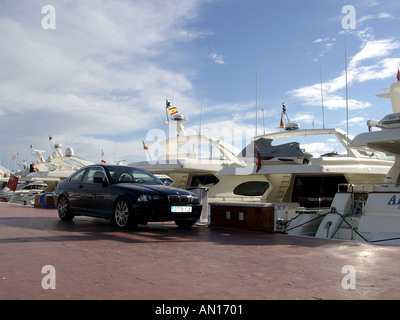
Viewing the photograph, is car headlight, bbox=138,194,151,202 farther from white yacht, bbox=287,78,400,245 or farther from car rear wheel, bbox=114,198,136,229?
white yacht, bbox=287,78,400,245

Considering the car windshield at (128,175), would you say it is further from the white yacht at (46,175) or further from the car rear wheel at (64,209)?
the white yacht at (46,175)

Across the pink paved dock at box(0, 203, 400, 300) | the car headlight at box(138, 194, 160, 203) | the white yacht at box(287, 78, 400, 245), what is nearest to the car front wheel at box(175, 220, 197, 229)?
the car headlight at box(138, 194, 160, 203)

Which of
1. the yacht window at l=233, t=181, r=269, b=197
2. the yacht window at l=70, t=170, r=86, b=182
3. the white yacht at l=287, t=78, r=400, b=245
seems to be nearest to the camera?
the white yacht at l=287, t=78, r=400, b=245

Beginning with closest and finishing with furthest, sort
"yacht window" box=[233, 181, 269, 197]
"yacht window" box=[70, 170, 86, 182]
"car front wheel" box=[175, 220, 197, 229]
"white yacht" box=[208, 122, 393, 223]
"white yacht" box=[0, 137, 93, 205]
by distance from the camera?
"car front wheel" box=[175, 220, 197, 229] < "yacht window" box=[70, 170, 86, 182] < "white yacht" box=[208, 122, 393, 223] < "yacht window" box=[233, 181, 269, 197] < "white yacht" box=[0, 137, 93, 205]

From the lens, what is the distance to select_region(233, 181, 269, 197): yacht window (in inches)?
821

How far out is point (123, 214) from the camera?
7.57 m

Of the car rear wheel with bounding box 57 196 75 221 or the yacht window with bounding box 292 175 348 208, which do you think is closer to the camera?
the car rear wheel with bounding box 57 196 75 221

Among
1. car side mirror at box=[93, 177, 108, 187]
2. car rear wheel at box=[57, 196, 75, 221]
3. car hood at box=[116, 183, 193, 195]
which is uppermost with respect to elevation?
car side mirror at box=[93, 177, 108, 187]

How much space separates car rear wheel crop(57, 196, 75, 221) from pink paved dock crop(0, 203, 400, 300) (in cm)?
249

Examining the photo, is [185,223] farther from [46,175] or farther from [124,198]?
[46,175]

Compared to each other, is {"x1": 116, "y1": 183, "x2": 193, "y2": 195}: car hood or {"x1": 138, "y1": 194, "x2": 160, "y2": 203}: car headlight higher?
{"x1": 116, "y1": 183, "x2": 193, "y2": 195}: car hood

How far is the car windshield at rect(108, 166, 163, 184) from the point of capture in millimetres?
8450

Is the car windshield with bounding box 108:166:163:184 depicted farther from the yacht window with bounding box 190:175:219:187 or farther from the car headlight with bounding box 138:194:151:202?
the yacht window with bounding box 190:175:219:187

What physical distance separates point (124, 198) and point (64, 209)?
264cm
